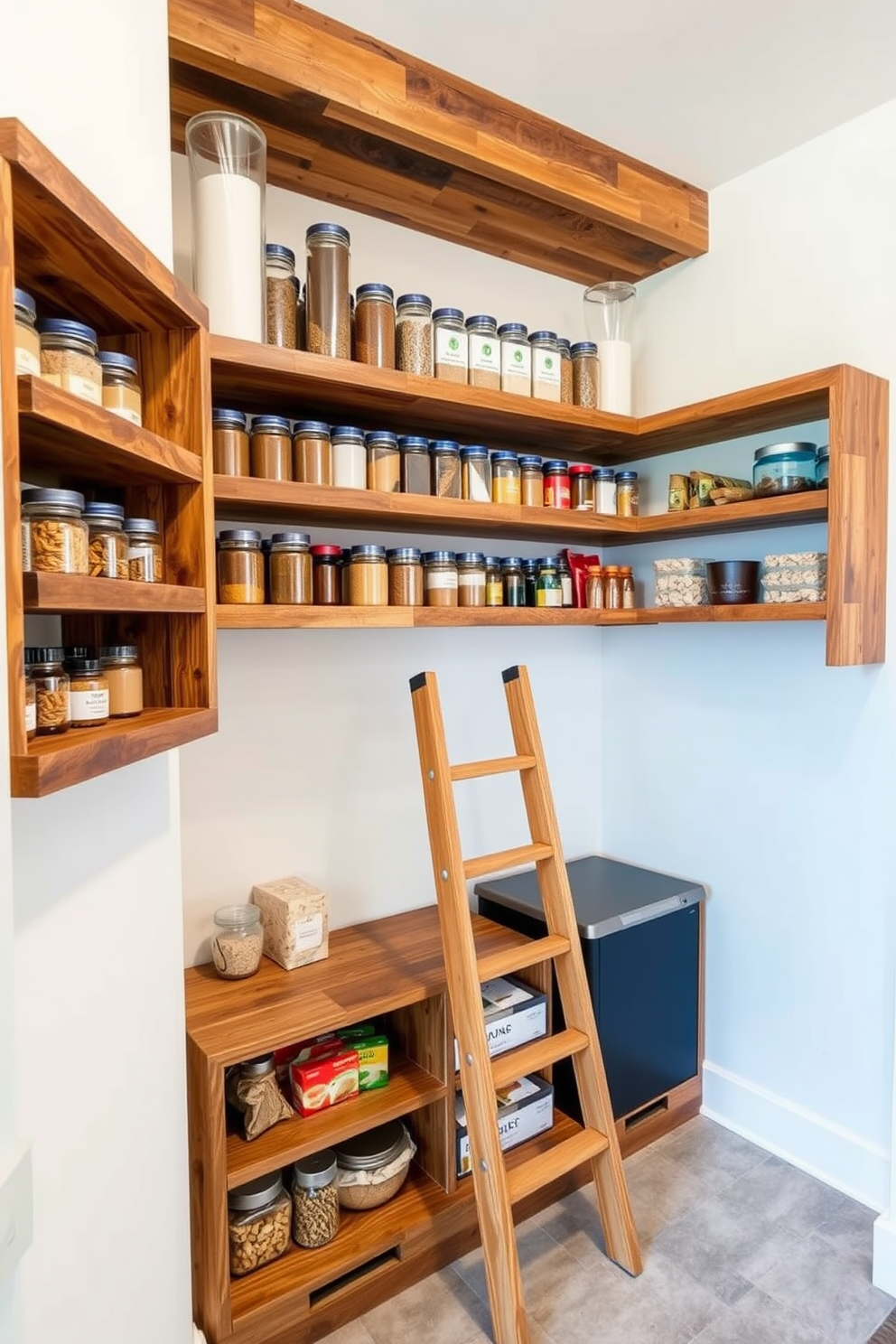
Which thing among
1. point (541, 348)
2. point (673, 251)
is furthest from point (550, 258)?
point (541, 348)

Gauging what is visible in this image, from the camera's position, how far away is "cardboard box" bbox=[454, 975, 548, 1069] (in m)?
1.79

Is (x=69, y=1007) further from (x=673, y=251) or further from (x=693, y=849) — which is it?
(x=673, y=251)

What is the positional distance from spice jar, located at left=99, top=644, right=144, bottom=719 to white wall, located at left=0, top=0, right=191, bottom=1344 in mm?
110

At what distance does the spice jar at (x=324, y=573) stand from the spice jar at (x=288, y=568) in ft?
0.21

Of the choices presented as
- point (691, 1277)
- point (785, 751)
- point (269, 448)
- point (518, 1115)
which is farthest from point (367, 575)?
point (691, 1277)

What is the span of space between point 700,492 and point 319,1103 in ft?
5.47

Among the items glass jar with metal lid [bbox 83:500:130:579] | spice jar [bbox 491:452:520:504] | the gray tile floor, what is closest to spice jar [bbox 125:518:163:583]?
glass jar with metal lid [bbox 83:500:130:579]

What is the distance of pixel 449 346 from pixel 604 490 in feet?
1.94

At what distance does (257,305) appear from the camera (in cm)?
143

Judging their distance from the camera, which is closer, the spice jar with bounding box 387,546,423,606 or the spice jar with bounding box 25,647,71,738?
the spice jar with bounding box 25,647,71,738

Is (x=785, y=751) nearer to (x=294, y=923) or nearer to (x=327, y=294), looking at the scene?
(x=294, y=923)

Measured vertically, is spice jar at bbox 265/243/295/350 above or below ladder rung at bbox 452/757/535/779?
above

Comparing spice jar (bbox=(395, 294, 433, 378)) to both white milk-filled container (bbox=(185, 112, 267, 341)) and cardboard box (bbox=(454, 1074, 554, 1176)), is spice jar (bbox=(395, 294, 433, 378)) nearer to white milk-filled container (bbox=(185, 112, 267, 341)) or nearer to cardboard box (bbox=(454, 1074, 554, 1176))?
white milk-filled container (bbox=(185, 112, 267, 341))

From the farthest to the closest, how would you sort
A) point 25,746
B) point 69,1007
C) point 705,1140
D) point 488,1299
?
point 705,1140 → point 488,1299 → point 69,1007 → point 25,746
